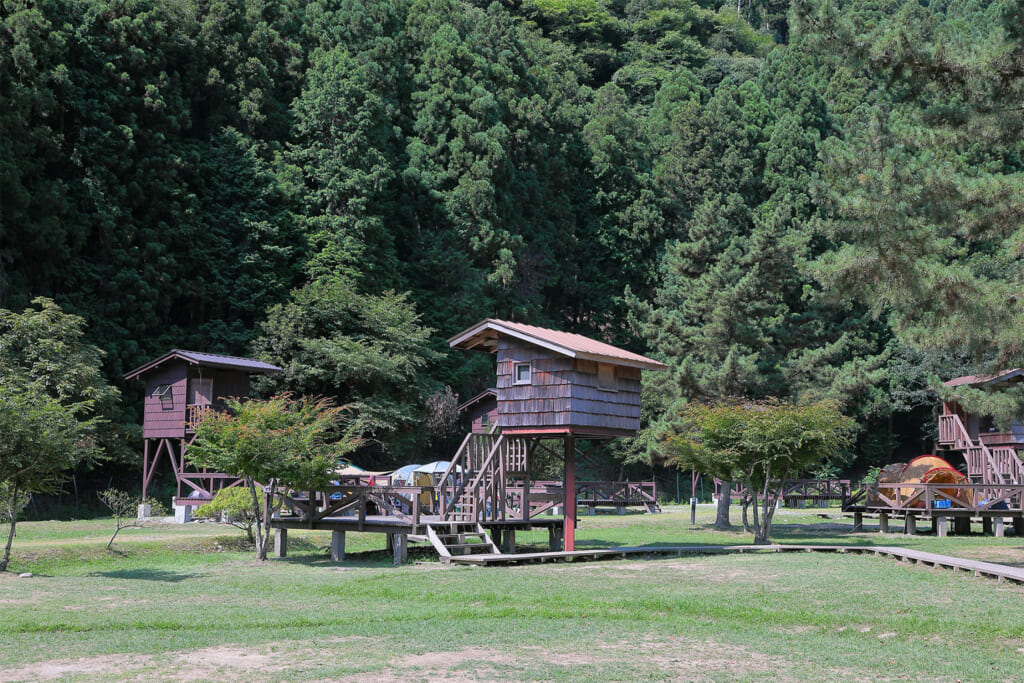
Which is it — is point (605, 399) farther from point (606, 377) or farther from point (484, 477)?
point (484, 477)

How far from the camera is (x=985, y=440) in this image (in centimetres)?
4159

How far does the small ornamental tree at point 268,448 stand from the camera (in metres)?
23.0

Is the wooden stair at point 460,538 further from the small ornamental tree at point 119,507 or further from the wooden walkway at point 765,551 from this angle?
the small ornamental tree at point 119,507

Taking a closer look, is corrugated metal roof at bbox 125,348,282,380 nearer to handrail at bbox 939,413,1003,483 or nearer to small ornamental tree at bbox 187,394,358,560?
small ornamental tree at bbox 187,394,358,560

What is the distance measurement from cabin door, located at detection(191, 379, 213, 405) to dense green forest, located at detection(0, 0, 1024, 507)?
4.08 m

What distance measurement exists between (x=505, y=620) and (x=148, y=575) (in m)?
9.80

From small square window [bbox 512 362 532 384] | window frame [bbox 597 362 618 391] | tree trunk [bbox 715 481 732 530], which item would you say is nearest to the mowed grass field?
window frame [bbox 597 362 618 391]

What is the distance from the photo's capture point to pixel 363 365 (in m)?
46.4

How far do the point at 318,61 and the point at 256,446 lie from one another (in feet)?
141

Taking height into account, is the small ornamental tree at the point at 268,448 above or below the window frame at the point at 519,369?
below

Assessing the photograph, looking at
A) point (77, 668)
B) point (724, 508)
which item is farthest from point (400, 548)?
point (724, 508)

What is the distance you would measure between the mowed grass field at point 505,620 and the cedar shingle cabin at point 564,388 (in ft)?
12.5

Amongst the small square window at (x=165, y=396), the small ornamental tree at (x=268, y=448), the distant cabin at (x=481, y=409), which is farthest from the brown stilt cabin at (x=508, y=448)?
the distant cabin at (x=481, y=409)

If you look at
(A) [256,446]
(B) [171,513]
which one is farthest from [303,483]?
(B) [171,513]
